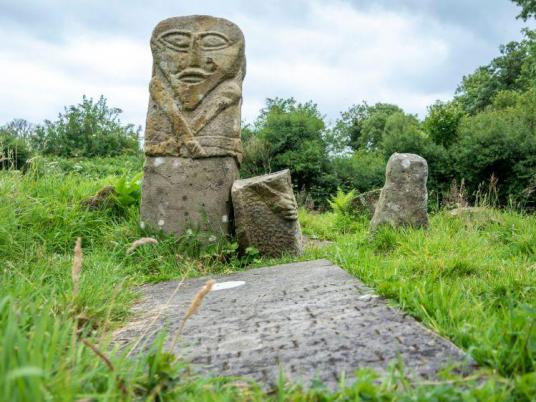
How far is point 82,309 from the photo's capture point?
98.7 inches

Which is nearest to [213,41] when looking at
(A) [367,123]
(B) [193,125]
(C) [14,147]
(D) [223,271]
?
(B) [193,125]

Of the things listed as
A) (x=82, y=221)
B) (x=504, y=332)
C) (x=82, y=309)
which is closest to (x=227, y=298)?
(x=82, y=309)

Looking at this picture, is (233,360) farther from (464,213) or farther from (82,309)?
(464,213)

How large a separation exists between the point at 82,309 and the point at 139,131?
20.7 m

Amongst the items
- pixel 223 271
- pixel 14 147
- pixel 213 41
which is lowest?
pixel 223 271

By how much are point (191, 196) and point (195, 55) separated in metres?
1.55

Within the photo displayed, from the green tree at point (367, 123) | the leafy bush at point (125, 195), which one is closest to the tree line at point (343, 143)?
the leafy bush at point (125, 195)

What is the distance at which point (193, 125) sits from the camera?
16.7 feet

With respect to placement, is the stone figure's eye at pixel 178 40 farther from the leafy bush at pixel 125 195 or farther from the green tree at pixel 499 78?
the green tree at pixel 499 78

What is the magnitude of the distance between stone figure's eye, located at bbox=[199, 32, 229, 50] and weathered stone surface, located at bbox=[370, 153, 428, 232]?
7.89 feet

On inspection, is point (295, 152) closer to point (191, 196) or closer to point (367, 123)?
point (191, 196)

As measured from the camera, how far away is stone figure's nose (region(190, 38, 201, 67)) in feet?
17.0

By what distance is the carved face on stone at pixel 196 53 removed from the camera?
5168mm

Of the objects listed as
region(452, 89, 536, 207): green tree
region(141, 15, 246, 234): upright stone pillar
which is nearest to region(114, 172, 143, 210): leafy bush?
region(141, 15, 246, 234): upright stone pillar
